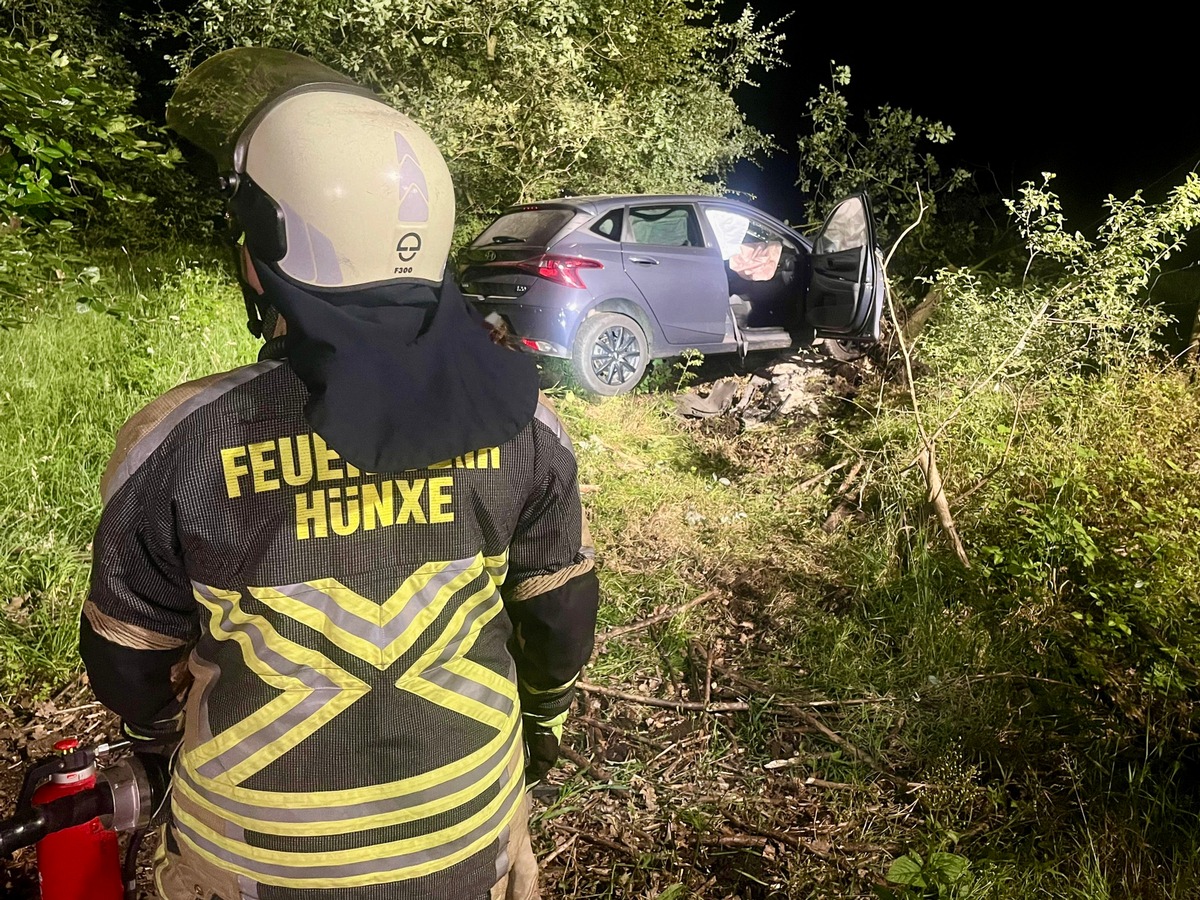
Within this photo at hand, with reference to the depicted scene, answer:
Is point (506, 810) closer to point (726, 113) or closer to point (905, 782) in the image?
point (905, 782)

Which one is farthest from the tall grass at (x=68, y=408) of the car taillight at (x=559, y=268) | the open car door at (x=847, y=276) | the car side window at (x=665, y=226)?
the open car door at (x=847, y=276)

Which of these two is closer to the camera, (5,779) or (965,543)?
(5,779)

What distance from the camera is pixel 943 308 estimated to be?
6629mm

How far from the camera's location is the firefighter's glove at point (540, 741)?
1.73 m

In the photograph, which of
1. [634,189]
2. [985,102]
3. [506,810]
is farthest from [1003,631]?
[985,102]

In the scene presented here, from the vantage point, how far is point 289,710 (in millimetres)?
1080

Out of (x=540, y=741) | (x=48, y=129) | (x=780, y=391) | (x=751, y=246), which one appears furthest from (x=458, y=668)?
(x=751, y=246)

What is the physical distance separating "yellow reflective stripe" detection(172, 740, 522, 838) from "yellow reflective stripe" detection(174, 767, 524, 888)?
3 cm

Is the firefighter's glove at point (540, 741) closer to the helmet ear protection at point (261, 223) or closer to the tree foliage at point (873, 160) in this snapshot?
the helmet ear protection at point (261, 223)

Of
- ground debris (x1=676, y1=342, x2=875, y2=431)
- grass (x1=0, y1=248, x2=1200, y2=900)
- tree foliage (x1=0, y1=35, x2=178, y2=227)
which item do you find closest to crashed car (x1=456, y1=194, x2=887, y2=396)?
ground debris (x1=676, y1=342, x2=875, y2=431)

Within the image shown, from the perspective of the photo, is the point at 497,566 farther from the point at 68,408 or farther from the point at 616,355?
the point at 616,355

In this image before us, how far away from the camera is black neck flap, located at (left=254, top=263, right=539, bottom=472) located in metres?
1.06

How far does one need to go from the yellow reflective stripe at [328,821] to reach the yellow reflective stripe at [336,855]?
3 centimetres

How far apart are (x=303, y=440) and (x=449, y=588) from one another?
312 millimetres
